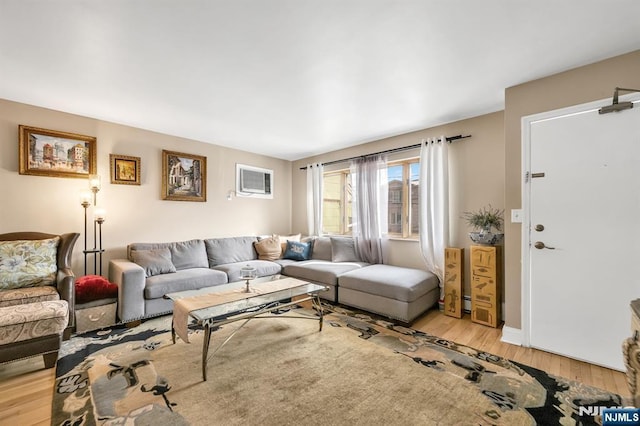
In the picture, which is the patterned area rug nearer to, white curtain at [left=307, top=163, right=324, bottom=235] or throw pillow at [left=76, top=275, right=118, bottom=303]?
throw pillow at [left=76, top=275, right=118, bottom=303]

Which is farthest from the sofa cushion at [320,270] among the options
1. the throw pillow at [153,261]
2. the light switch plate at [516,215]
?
the light switch plate at [516,215]

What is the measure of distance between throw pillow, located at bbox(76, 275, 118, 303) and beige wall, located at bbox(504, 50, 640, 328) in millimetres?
3914

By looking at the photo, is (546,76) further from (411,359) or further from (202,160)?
(202,160)

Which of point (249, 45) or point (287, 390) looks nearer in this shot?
point (287, 390)

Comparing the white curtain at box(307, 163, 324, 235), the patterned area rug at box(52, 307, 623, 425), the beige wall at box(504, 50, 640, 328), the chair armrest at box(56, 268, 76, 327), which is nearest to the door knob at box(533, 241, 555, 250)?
the beige wall at box(504, 50, 640, 328)

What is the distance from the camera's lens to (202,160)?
168 inches

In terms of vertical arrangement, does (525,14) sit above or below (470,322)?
above

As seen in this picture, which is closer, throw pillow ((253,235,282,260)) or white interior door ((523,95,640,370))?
white interior door ((523,95,640,370))

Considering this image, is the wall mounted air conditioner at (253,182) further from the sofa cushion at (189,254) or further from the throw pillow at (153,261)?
the throw pillow at (153,261)

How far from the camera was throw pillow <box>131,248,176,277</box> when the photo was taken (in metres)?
3.20

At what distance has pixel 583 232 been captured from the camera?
2.15 meters

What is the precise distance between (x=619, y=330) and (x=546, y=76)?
6.81 feet

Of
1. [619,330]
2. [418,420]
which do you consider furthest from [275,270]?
[619,330]

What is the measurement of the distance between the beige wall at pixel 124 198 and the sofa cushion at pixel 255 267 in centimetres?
84
